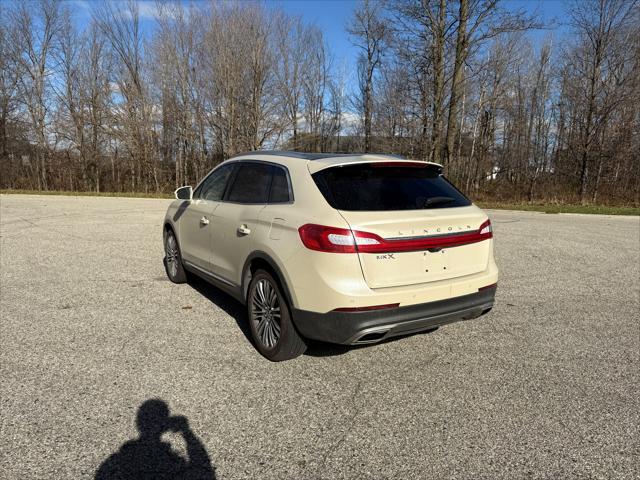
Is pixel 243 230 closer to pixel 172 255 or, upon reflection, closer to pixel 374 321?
pixel 374 321

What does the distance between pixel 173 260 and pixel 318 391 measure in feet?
11.7

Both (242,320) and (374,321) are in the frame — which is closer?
(374,321)

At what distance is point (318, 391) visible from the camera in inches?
125

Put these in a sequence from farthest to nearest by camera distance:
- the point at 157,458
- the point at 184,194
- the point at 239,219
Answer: the point at 184,194, the point at 239,219, the point at 157,458

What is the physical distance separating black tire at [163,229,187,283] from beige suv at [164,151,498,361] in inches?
74.2

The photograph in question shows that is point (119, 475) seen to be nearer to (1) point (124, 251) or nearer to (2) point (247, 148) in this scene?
(1) point (124, 251)

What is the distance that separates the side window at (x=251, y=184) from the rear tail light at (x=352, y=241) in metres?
0.90

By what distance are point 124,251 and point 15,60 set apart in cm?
3510

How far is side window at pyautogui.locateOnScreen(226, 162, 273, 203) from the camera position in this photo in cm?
399

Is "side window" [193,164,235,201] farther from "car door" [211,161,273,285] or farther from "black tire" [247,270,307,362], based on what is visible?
"black tire" [247,270,307,362]

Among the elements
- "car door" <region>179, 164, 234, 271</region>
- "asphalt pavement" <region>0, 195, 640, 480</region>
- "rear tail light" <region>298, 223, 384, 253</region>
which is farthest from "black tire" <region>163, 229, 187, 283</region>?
"rear tail light" <region>298, 223, 384, 253</region>

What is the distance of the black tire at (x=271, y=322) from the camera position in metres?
3.40

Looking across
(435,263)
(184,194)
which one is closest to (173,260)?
(184,194)

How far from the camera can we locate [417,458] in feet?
8.02
